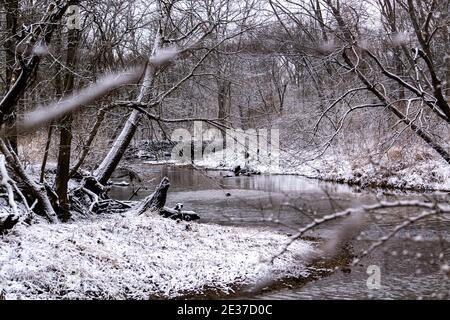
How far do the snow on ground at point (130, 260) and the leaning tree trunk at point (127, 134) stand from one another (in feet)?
10.4

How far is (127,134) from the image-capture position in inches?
533

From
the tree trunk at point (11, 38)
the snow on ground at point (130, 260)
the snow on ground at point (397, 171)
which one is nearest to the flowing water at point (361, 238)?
the snow on ground at point (130, 260)

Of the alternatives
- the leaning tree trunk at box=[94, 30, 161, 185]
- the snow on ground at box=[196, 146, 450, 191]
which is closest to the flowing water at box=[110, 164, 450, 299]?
the snow on ground at box=[196, 146, 450, 191]

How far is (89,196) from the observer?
13.9 metres

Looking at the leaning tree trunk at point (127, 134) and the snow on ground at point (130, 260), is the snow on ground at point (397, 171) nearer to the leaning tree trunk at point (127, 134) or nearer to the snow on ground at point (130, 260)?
the leaning tree trunk at point (127, 134)

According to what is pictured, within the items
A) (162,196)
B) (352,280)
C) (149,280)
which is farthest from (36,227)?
(352,280)

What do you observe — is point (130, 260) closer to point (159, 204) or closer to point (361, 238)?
point (159, 204)

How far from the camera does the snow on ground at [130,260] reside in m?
7.23

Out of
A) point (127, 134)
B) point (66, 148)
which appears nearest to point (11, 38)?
point (66, 148)

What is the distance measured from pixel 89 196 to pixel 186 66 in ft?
14.7

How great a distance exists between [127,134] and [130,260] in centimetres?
566

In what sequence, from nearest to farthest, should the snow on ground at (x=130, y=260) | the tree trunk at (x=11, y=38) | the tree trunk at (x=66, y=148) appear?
the snow on ground at (x=130, y=260) → the tree trunk at (x=11, y=38) → the tree trunk at (x=66, y=148)
